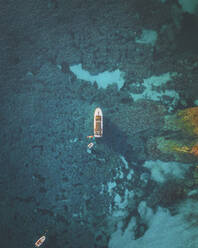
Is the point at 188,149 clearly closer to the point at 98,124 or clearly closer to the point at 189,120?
the point at 189,120

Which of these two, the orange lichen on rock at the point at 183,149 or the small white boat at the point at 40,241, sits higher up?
the orange lichen on rock at the point at 183,149

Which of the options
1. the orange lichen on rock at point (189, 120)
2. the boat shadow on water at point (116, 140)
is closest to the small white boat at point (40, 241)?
the boat shadow on water at point (116, 140)

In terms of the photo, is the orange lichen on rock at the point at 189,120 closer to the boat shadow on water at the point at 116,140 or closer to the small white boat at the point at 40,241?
the boat shadow on water at the point at 116,140

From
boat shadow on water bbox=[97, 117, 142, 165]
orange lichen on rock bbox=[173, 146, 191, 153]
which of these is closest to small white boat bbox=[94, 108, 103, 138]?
boat shadow on water bbox=[97, 117, 142, 165]

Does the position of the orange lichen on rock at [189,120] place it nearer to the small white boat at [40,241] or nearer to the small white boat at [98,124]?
the small white boat at [98,124]

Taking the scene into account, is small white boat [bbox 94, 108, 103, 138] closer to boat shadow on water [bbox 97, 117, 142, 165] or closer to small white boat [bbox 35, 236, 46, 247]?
boat shadow on water [bbox 97, 117, 142, 165]

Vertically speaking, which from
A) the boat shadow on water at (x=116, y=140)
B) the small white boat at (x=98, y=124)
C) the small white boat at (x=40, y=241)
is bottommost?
the small white boat at (x=40, y=241)

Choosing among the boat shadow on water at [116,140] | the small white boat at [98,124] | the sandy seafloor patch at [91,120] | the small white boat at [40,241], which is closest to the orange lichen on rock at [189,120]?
the sandy seafloor patch at [91,120]

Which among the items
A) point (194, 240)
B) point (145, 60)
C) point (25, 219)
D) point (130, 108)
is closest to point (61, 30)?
point (145, 60)
